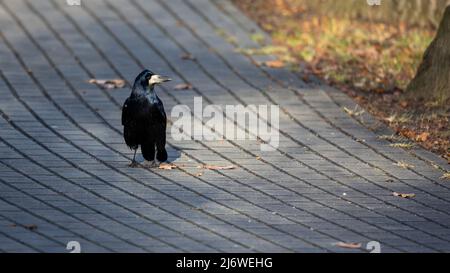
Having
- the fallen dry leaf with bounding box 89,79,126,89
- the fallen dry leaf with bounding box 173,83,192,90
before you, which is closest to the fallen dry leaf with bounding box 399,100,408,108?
the fallen dry leaf with bounding box 173,83,192,90

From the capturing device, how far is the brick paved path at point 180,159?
7992 millimetres

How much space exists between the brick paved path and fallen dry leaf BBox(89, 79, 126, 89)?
101 mm

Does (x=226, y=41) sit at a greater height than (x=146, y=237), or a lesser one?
greater

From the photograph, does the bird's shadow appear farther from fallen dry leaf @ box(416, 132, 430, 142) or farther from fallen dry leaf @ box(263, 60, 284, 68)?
fallen dry leaf @ box(263, 60, 284, 68)

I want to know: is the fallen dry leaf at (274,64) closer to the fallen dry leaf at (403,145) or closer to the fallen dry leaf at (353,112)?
the fallen dry leaf at (353,112)

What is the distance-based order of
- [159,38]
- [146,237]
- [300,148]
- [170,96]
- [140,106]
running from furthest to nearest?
1. [159,38]
2. [170,96]
3. [300,148]
4. [140,106]
5. [146,237]

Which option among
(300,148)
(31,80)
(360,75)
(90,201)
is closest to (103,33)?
(31,80)

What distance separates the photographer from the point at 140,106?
9469 millimetres

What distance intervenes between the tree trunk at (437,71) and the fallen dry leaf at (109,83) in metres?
3.03

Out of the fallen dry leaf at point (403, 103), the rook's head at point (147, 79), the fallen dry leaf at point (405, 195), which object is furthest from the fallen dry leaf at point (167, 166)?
the fallen dry leaf at point (403, 103)

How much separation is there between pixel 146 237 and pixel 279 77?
4893 millimetres

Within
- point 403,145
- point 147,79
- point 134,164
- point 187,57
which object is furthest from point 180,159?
point 187,57

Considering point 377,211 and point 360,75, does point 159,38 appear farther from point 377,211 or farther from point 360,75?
point 377,211

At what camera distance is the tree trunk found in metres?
11.5
